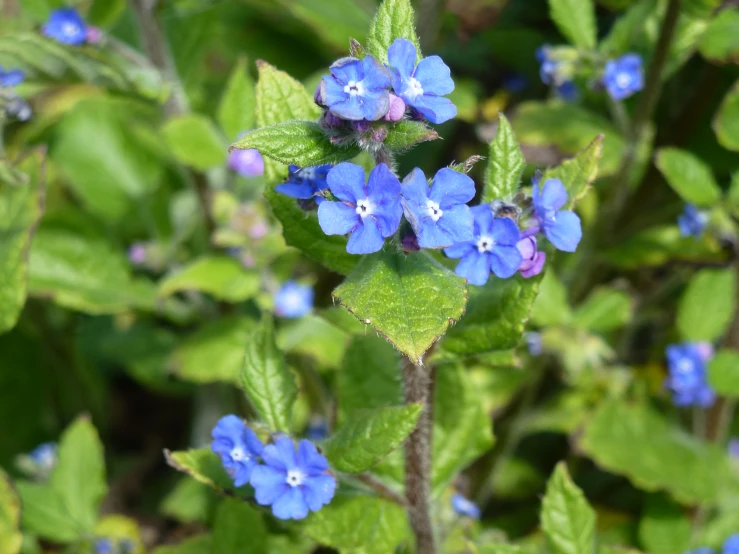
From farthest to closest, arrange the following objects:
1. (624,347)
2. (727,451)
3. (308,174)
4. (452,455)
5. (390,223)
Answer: (624,347) < (727,451) < (452,455) < (308,174) < (390,223)

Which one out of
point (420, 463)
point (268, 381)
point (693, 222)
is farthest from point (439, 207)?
point (693, 222)

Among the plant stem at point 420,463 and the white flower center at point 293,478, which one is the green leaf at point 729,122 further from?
the white flower center at point 293,478

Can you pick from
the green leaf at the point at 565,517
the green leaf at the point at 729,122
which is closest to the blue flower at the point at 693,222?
the green leaf at the point at 729,122

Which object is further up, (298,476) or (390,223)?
(390,223)

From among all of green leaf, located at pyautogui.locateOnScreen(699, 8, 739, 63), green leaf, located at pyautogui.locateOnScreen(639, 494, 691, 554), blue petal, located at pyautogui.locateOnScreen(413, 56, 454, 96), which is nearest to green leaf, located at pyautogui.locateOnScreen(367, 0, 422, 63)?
blue petal, located at pyautogui.locateOnScreen(413, 56, 454, 96)

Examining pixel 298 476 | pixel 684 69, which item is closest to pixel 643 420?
pixel 684 69

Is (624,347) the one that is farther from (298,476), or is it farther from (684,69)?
(298,476)

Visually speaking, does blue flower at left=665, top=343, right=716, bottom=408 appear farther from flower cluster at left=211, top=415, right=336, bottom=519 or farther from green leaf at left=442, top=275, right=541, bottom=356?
flower cluster at left=211, top=415, right=336, bottom=519
